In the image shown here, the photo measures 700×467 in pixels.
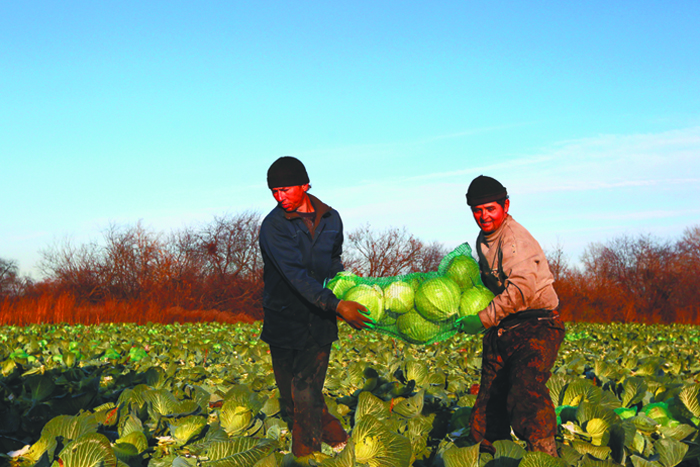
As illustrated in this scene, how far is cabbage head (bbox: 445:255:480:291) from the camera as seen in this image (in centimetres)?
323

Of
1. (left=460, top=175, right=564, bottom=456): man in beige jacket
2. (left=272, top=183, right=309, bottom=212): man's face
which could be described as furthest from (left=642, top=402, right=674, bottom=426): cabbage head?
(left=272, top=183, right=309, bottom=212): man's face

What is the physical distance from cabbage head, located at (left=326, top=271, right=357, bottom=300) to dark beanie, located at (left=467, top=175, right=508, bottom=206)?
3.01ft

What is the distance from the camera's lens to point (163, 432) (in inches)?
134

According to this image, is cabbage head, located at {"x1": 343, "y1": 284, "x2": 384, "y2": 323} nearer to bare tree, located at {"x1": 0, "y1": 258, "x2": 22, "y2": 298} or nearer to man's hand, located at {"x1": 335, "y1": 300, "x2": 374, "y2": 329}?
man's hand, located at {"x1": 335, "y1": 300, "x2": 374, "y2": 329}

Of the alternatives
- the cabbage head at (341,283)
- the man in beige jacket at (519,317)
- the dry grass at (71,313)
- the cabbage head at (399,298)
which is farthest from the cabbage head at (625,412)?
the dry grass at (71,313)

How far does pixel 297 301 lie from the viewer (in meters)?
3.05

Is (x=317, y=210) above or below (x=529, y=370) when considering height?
above

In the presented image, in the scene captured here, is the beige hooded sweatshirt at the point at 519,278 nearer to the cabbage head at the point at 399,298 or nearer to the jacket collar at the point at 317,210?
the cabbage head at the point at 399,298

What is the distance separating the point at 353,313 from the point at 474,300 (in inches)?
32.1

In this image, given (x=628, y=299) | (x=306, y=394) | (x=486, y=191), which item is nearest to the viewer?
(x=486, y=191)

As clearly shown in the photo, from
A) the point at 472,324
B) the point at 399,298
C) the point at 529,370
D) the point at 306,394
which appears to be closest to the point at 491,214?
the point at 472,324

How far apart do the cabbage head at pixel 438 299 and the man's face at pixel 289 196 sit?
3.10ft

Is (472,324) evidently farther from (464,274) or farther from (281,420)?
(281,420)

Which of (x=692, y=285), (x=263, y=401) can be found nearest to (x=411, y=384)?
(x=263, y=401)
